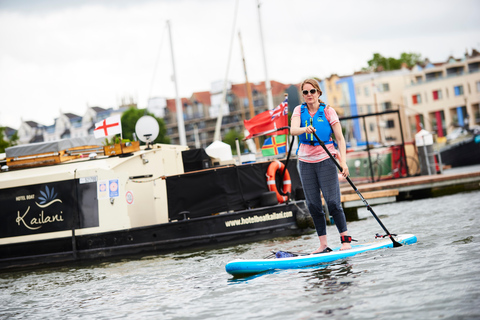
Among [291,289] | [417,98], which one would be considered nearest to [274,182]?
[291,289]

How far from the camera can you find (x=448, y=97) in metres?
79.6

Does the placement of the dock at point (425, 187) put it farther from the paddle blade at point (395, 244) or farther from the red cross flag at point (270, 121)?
A: the paddle blade at point (395, 244)

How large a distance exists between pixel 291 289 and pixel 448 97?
258 feet

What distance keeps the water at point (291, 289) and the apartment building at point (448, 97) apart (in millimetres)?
70257

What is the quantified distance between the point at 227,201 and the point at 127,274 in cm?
432

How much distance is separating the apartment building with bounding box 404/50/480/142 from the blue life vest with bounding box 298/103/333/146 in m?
71.3

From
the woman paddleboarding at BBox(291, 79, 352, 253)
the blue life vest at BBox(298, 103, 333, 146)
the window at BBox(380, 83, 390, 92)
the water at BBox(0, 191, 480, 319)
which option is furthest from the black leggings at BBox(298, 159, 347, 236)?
the window at BBox(380, 83, 390, 92)

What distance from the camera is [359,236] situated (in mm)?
10453

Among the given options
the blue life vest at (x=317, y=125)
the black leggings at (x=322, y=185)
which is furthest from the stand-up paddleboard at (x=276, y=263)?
the blue life vest at (x=317, y=125)

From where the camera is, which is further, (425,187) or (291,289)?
(425,187)

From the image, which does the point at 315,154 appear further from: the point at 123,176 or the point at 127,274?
the point at 123,176

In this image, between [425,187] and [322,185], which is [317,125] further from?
[425,187]

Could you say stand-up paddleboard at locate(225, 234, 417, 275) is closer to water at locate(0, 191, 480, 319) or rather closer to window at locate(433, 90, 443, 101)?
water at locate(0, 191, 480, 319)

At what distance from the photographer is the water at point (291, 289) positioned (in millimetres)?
4992
